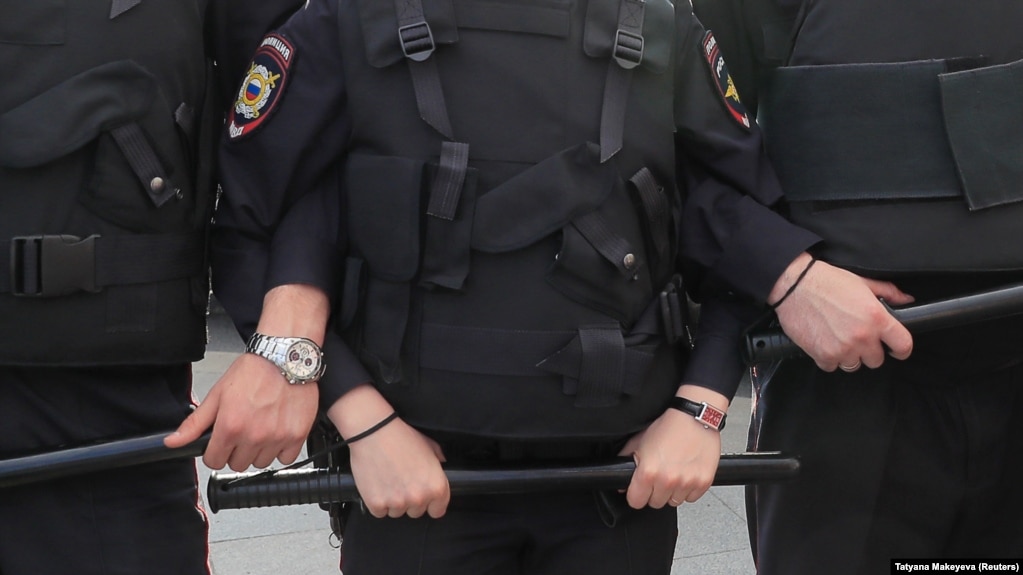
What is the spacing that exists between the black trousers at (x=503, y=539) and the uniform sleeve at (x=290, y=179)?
27cm

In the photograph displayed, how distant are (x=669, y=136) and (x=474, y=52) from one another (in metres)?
0.37

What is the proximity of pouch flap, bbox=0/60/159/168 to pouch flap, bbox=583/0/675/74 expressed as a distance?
779 millimetres

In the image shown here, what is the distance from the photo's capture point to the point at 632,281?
1.82m

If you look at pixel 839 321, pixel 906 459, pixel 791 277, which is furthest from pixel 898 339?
pixel 906 459

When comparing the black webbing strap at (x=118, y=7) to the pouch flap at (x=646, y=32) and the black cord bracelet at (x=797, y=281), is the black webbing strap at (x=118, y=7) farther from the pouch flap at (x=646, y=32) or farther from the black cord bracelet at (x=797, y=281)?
the black cord bracelet at (x=797, y=281)

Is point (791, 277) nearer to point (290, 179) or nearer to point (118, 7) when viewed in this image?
point (290, 179)

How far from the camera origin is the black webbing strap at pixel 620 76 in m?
1.76

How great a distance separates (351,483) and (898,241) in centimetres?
104

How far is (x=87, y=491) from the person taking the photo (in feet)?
6.31

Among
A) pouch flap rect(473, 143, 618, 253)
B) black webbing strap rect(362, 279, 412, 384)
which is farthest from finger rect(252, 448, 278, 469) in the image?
pouch flap rect(473, 143, 618, 253)

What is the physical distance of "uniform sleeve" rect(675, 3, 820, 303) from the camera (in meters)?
1.91

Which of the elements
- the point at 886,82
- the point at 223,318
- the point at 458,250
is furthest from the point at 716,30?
the point at 223,318

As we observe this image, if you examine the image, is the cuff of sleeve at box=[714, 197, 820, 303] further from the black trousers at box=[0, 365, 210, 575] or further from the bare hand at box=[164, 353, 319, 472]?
the black trousers at box=[0, 365, 210, 575]

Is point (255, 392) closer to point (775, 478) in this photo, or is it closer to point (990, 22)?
point (775, 478)
